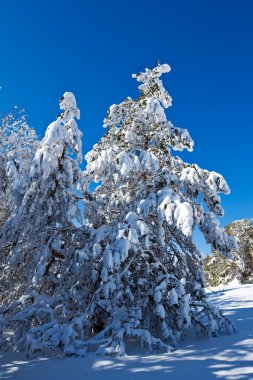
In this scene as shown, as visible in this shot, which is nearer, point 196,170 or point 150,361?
point 150,361

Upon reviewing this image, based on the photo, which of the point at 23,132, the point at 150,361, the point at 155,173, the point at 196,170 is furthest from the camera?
the point at 23,132

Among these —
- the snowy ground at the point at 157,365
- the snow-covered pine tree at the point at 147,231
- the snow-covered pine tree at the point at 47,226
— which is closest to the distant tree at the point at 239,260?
the snow-covered pine tree at the point at 147,231

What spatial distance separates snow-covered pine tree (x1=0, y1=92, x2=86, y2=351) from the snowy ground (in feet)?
4.85

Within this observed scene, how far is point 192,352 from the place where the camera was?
514 centimetres

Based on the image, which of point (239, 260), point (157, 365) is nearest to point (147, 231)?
point (157, 365)

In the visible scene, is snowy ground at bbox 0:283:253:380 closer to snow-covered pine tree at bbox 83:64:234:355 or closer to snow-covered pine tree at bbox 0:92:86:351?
snow-covered pine tree at bbox 83:64:234:355

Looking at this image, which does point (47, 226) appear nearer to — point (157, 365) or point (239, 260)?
point (157, 365)

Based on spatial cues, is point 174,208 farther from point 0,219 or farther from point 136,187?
point 0,219

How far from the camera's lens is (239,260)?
27.7 meters

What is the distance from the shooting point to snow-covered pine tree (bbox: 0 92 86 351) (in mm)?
6917

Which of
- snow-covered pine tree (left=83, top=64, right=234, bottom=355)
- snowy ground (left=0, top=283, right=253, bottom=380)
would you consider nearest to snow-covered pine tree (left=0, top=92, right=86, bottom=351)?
snow-covered pine tree (left=83, top=64, right=234, bottom=355)

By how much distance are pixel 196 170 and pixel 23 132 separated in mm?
11462

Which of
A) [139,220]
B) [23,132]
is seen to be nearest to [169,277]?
[139,220]

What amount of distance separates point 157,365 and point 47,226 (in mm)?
4239
